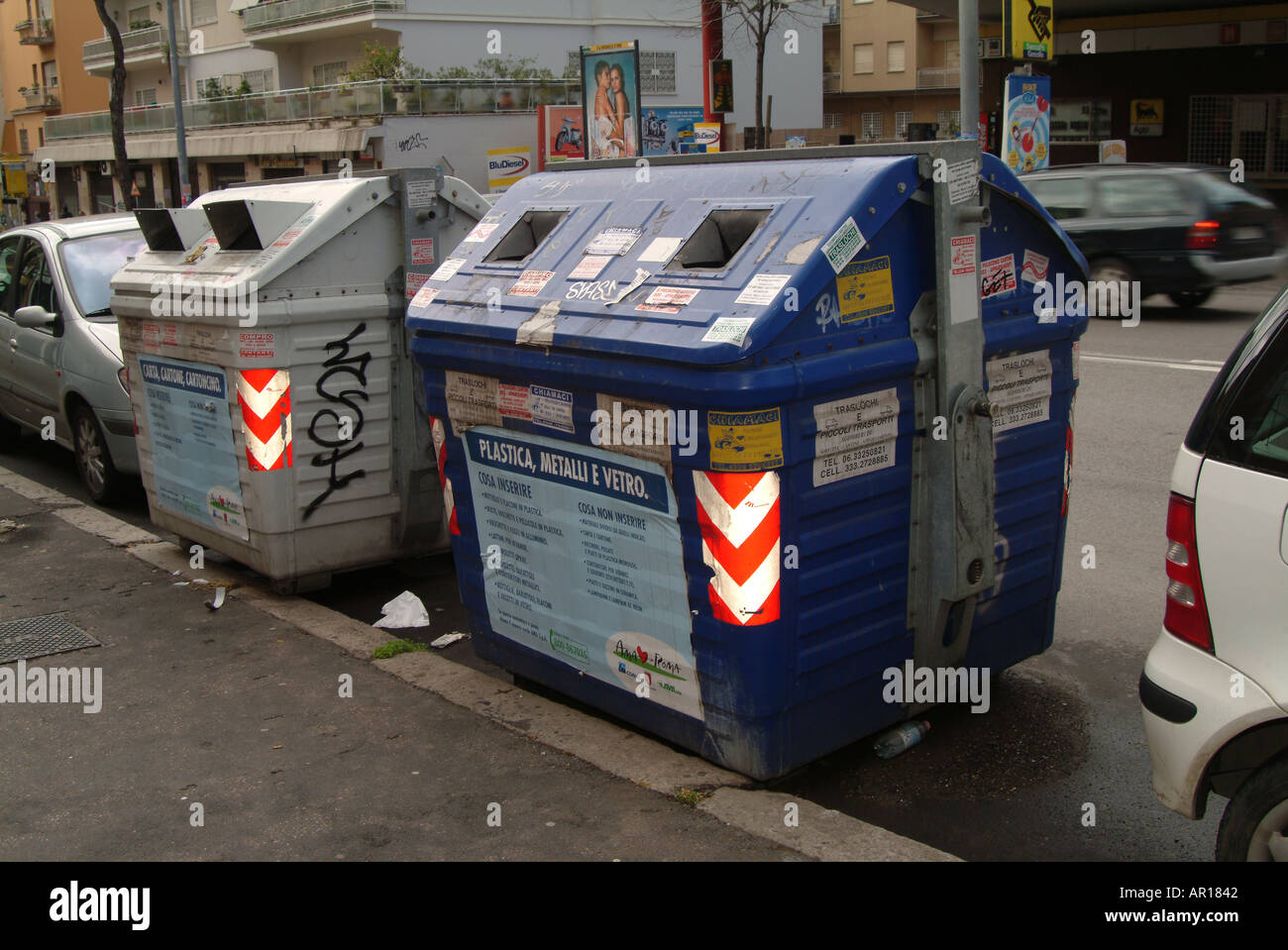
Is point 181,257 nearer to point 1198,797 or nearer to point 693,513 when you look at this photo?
point 693,513

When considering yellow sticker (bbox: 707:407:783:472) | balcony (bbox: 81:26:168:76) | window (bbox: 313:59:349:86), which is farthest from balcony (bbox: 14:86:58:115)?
yellow sticker (bbox: 707:407:783:472)

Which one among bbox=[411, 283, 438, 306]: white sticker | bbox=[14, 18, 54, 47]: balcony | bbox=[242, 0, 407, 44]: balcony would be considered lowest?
bbox=[411, 283, 438, 306]: white sticker

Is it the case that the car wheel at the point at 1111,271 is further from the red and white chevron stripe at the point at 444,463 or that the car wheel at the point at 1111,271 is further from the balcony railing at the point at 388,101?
the balcony railing at the point at 388,101

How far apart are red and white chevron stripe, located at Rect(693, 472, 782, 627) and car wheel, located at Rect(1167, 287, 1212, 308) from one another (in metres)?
12.9

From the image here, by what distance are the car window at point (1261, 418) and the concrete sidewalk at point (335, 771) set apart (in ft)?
4.52

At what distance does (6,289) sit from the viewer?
32.6 ft

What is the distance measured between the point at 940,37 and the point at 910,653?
57.3 metres

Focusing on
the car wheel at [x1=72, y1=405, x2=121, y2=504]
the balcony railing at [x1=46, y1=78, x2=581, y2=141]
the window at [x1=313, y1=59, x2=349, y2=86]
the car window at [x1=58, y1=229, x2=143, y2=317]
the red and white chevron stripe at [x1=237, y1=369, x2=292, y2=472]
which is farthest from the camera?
the window at [x1=313, y1=59, x2=349, y2=86]

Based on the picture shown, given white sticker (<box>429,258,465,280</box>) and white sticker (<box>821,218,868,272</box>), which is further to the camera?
white sticker (<box>429,258,465,280</box>)

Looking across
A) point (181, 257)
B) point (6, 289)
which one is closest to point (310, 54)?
point (6, 289)

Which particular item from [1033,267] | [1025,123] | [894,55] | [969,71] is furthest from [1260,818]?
[894,55]

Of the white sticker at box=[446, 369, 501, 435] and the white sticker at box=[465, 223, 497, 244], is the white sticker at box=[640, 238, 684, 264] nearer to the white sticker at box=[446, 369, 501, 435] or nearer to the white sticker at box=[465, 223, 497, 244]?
the white sticker at box=[446, 369, 501, 435]

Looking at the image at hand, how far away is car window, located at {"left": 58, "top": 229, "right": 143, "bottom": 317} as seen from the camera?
29.2 feet

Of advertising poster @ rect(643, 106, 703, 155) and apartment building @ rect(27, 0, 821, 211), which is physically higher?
apartment building @ rect(27, 0, 821, 211)
